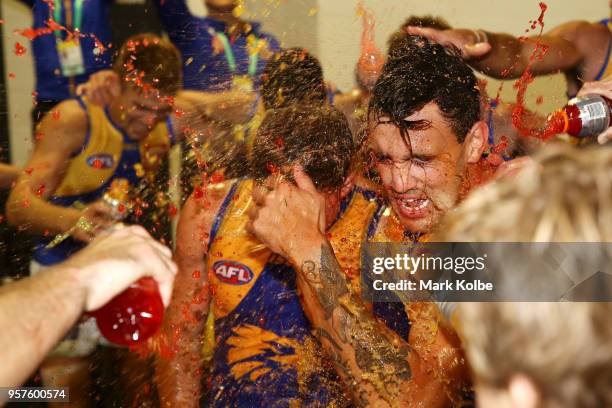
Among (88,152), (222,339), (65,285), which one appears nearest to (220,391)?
(222,339)

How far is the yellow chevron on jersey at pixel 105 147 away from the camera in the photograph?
122 inches

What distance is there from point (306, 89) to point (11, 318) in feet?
5.27

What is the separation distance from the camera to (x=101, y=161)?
127 inches

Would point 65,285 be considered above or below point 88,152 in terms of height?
above

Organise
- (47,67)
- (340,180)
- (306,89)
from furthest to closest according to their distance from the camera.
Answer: (47,67) < (306,89) < (340,180)

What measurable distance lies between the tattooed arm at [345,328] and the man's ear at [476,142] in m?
0.66

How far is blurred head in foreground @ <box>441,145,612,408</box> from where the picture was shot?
78 cm

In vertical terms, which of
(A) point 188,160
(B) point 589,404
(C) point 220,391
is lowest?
(C) point 220,391

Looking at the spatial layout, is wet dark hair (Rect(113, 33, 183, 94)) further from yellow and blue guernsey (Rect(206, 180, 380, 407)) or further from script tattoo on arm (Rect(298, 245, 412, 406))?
script tattoo on arm (Rect(298, 245, 412, 406))

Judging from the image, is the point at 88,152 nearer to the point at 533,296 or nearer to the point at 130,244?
the point at 130,244

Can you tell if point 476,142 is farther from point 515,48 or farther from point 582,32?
point 582,32

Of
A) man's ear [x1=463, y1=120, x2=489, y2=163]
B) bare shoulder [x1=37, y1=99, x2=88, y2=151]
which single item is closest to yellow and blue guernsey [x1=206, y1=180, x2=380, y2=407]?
man's ear [x1=463, y1=120, x2=489, y2=163]

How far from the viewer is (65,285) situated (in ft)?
3.56

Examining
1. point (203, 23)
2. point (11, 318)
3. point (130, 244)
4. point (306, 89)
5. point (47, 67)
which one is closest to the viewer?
point (11, 318)
